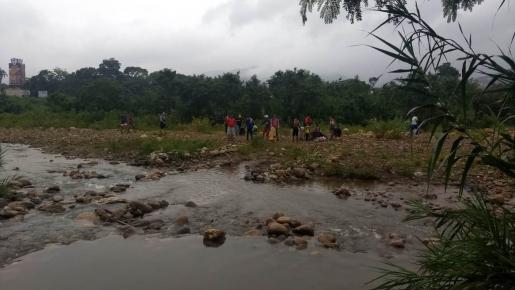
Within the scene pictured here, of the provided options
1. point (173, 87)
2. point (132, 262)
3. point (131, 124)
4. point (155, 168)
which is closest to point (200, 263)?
point (132, 262)

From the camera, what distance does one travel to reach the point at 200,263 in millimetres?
5992

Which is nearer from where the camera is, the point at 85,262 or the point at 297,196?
the point at 85,262

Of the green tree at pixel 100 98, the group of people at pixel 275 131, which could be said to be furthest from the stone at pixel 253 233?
the green tree at pixel 100 98

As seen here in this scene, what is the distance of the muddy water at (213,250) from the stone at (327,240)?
13 cm

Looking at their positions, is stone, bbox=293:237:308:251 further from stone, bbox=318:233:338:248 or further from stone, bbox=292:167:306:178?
stone, bbox=292:167:306:178

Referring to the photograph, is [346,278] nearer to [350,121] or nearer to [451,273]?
[451,273]

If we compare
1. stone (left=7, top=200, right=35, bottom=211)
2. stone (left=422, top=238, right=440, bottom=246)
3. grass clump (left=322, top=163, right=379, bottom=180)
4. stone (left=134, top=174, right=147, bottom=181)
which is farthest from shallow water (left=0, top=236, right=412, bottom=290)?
grass clump (left=322, top=163, right=379, bottom=180)

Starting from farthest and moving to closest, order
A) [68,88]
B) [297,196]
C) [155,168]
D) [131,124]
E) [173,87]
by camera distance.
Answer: [68,88], [173,87], [131,124], [155,168], [297,196]

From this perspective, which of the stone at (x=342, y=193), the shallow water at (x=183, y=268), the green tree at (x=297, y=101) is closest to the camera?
the shallow water at (x=183, y=268)

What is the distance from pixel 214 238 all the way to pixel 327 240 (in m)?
1.77

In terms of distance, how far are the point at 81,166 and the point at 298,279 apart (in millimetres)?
10909

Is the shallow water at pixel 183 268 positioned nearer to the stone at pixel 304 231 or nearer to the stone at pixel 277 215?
the stone at pixel 304 231

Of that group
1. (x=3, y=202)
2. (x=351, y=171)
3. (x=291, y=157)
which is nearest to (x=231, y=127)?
(x=291, y=157)

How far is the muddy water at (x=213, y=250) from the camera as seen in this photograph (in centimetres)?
548
